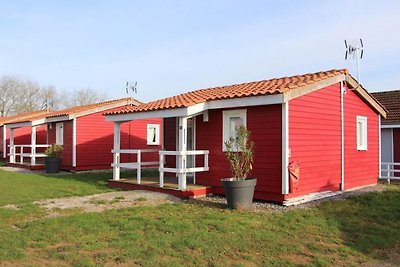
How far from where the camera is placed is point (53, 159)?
1845cm

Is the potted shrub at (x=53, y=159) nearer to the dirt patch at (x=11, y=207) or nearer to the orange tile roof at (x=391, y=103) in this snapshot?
the dirt patch at (x=11, y=207)

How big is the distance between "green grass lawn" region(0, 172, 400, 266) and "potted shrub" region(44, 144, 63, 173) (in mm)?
9024

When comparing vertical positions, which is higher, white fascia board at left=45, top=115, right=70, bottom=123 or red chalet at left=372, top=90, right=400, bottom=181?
white fascia board at left=45, top=115, right=70, bottom=123

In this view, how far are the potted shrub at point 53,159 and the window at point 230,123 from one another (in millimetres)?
10281

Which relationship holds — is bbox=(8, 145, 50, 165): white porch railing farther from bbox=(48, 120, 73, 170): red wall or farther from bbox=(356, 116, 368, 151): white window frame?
bbox=(356, 116, 368, 151): white window frame

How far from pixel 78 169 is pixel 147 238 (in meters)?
13.5

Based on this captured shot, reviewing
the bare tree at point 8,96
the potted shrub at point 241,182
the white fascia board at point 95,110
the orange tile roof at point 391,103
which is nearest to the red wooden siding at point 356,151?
the orange tile roof at point 391,103

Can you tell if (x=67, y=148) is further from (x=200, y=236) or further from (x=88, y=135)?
(x=200, y=236)

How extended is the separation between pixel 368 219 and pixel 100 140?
14446 mm

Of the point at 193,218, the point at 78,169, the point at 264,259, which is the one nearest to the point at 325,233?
the point at 264,259

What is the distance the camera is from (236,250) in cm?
646

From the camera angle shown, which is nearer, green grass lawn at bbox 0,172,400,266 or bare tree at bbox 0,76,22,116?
green grass lawn at bbox 0,172,400,266

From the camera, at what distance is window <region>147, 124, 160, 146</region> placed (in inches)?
850

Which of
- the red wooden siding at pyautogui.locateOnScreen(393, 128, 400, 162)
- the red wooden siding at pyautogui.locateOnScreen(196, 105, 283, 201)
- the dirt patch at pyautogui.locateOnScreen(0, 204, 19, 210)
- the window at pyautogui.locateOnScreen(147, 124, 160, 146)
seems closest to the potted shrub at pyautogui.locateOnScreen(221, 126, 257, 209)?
the red wooden siding at pyautogui.locateOnScreen(196, 105, 283, 201)
